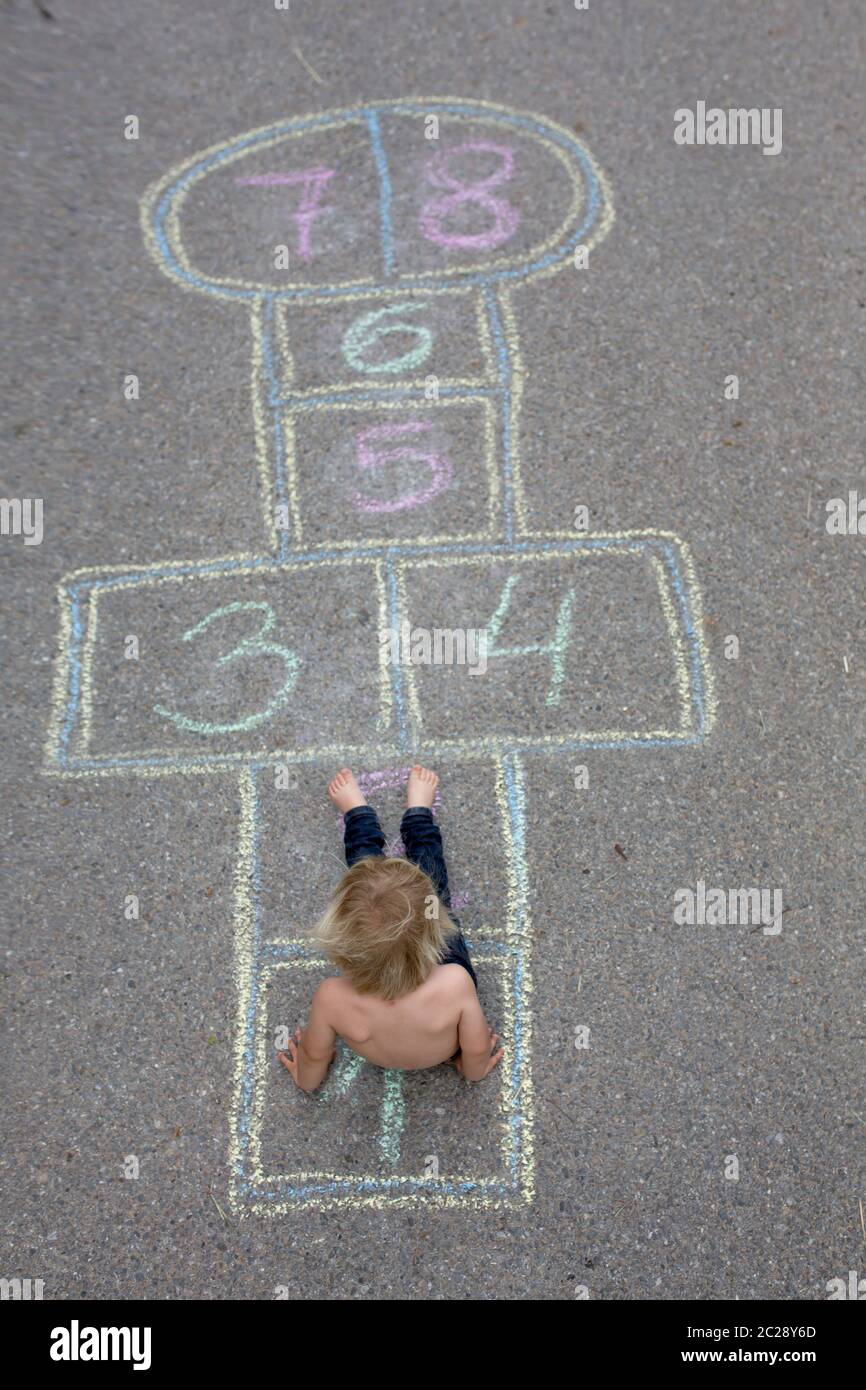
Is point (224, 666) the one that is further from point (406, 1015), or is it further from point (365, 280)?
point (365, 280)

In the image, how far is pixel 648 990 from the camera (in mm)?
3455

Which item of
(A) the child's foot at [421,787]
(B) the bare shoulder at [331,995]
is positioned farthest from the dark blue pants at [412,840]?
(B) the bare shoulder at [331,995]

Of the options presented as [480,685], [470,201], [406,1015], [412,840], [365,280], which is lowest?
[406,1015]

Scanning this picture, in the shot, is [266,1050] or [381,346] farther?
[381,346]

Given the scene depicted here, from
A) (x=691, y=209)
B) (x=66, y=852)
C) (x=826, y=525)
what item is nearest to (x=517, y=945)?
(x=66, y=852)

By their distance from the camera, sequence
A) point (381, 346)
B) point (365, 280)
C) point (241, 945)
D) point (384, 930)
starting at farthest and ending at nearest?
point (365, 280) → point (381, 346) → point (241, 945) → point (384, 930)

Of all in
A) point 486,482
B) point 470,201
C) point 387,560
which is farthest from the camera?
point 470,201

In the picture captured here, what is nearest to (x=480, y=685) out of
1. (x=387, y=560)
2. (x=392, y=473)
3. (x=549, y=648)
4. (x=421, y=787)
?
(x=549, y=648)

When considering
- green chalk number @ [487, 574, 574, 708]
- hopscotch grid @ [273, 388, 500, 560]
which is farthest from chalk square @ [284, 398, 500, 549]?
green chalk number @ [487, 574, 574, 708]

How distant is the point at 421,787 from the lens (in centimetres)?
365

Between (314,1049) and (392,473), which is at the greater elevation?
(392,473)

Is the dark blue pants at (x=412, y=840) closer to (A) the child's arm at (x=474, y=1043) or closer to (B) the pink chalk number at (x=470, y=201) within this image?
(A) the child's arm at (x=474, y=1043)

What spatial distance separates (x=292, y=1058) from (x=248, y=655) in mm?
1364

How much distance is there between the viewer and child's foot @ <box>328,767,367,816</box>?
3641mm
